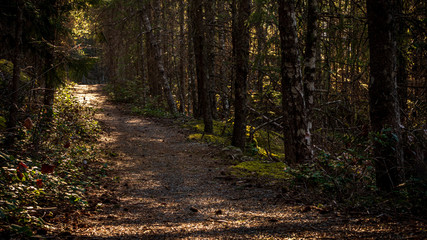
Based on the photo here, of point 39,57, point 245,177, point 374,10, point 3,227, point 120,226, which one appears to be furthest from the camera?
point 39,57

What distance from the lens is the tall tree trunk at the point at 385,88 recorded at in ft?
14.2

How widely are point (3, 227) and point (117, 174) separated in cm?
435

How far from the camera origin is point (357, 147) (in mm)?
5004

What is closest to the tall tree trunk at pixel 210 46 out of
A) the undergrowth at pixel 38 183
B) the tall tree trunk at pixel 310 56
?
the tall tree trunk at pixel 310 56

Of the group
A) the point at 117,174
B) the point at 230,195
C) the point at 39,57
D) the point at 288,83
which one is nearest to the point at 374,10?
the point at 288,83

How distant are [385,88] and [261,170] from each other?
3.71 metres

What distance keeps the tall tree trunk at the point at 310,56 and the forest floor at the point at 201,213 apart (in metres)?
2.44

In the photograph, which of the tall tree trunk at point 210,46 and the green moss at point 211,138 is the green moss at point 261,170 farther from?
the tall tree trunk at point 210,46

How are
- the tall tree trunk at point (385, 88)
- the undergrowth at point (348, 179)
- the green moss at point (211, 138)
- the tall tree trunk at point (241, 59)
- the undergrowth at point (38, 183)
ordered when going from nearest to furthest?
the undergrowth at point (38, 183) → the undergrowth at point (348, 179) → the tall tree trunk at point (385, 88) → the tall tree trunk at point (241, 59) → the green moss at point (211, 138)

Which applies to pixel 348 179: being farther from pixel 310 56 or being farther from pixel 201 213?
pixel 310 56

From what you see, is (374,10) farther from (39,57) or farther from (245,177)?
(39,57)

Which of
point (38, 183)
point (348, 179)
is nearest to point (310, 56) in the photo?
point (348, 179)

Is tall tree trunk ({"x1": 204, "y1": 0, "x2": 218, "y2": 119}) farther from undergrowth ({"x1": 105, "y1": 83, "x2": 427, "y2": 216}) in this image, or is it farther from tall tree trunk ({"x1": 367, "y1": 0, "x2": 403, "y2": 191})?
tall tree trunk ({"x1": 367, "y1": 0, "x2": 403, "y2": 191})

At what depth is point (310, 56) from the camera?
6852mm
